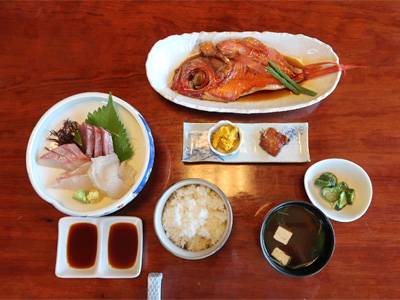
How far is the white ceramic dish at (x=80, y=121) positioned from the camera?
4.75ft

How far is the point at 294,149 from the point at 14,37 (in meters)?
2.31

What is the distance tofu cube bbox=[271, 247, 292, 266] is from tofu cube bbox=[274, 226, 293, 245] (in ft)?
0.19

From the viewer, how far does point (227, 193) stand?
1.69 meters

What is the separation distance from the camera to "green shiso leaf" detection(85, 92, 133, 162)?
1.58 metres

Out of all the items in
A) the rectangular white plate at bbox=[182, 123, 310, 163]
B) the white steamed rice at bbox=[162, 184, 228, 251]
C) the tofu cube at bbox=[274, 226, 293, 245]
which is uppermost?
the rectangular white plate at bbox=[182, 123, 310, 163]

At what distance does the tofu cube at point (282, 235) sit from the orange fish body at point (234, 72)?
934mm

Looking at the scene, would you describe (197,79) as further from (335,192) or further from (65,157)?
(335,192)

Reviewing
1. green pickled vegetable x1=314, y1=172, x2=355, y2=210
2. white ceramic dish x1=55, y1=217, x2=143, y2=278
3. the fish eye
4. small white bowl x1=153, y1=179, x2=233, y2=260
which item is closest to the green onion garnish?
the fish eye

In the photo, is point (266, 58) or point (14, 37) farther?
point (14, 37)

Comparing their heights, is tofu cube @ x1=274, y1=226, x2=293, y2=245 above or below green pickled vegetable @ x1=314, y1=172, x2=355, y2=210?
below

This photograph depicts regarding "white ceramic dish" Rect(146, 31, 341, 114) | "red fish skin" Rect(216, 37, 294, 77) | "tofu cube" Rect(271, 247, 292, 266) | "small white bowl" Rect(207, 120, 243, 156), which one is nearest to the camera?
"tofu cube" Rect(271, 247, 292, 266)

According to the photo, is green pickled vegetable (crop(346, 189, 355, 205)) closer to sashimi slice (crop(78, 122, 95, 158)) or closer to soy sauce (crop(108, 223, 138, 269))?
soy sauce (crop(108, 223, 138, 269))

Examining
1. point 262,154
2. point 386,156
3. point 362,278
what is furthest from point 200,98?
point 362,278

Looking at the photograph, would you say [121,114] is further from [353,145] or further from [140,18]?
[353,145]
